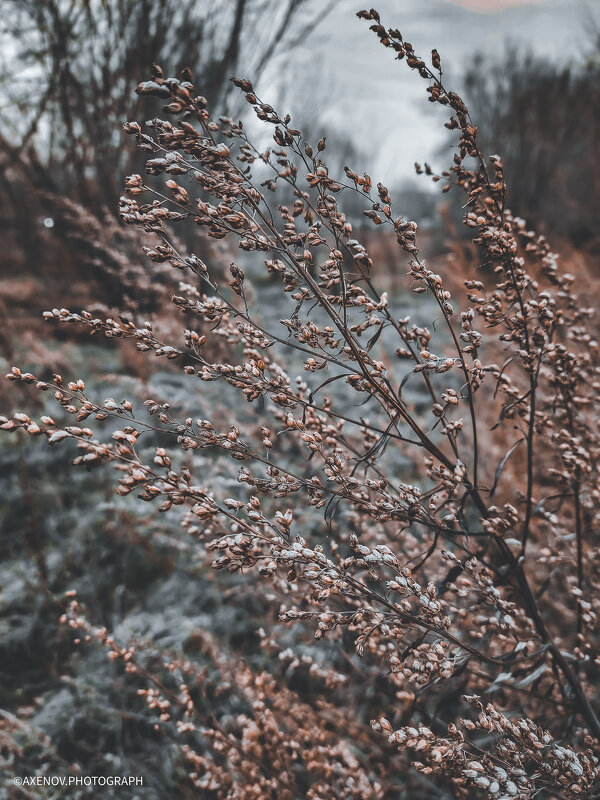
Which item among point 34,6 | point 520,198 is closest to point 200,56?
point 34,6

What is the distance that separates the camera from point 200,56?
376cm

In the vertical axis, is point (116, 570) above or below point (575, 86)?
below

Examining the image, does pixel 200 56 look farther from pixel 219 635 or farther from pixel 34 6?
pixel 219 635

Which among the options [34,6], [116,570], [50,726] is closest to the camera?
[50,726]

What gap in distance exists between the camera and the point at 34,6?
11.4ft

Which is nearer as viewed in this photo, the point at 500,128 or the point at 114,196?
the point at 114,196

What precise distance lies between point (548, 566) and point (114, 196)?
383 centimetres

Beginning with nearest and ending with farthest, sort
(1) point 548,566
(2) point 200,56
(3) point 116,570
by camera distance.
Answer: (1) point 548,566, (3) point 116,570, (2) point 200,56

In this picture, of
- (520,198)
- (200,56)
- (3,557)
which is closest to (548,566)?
(3,557)

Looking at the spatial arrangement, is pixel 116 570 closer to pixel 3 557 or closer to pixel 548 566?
pixel 3 557

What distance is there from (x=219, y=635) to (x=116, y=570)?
0.65 m

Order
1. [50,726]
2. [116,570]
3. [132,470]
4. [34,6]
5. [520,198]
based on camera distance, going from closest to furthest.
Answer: [132,470] < [50,726] < [116,570] < [34,6] < [520,198]

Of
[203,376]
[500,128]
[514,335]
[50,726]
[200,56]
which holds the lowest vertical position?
[50,726]

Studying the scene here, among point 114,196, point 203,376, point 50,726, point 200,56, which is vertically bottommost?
point 50,726
